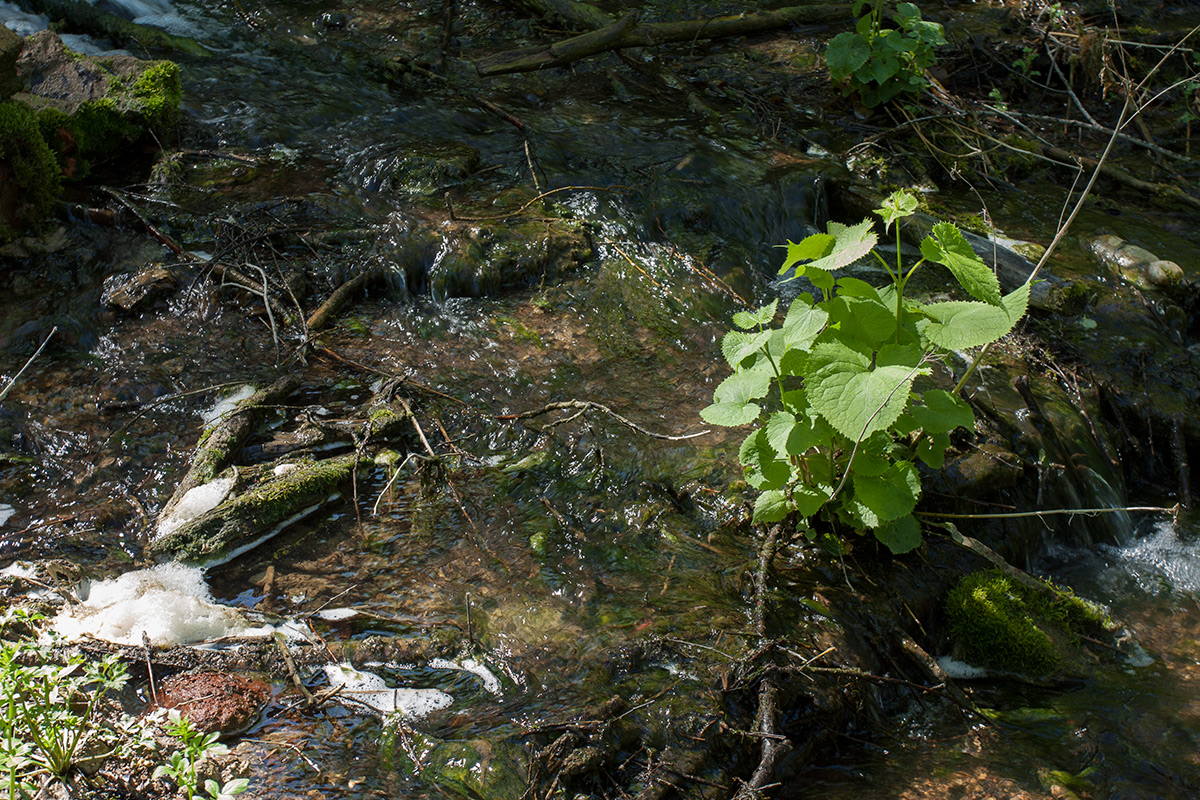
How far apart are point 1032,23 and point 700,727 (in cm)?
853

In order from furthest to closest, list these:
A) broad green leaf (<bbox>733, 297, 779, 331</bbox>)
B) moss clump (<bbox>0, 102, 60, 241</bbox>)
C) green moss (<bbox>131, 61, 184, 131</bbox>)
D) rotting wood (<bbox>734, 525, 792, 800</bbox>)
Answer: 1. green moss (<bbox>131, 61, 184, 131</bbox>)
2. moss clump (<bbox>0, 102, 60, 241</bbox>)
3. broad green leaf (<bbox>733, 297, 779, 331</bbox>)
4. rotting wood (<bbox>734, 525, 792, 800</bbox>)

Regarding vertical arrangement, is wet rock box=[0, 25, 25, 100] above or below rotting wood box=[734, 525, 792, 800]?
above

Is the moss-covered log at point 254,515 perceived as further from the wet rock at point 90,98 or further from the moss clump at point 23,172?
the wet rock at point 90,98

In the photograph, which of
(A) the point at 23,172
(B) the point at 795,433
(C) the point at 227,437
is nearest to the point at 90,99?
(A) the point at 23,172

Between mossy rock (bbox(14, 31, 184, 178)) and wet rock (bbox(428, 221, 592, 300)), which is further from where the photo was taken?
mossy rock (bbox(14, 31, 184, 178))

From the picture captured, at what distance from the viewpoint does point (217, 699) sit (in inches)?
109

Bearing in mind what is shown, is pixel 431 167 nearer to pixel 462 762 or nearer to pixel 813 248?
pixel 813 248

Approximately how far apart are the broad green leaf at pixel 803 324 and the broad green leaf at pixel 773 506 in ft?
2.36

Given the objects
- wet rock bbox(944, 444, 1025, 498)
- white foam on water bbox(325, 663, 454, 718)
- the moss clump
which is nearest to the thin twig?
the moss clump

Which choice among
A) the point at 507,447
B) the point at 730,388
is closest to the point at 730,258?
the point at 507,447

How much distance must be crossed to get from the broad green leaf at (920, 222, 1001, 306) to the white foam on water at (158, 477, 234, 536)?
9.52 feet

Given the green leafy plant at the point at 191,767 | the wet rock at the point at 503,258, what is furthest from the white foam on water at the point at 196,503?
the wet rock at the point at 503,258

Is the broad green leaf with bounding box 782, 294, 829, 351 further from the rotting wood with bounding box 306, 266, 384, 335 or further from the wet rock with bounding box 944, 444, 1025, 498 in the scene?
the rotting wood with bounding box 306, 266, 384, 335

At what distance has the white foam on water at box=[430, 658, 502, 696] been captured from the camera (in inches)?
119
